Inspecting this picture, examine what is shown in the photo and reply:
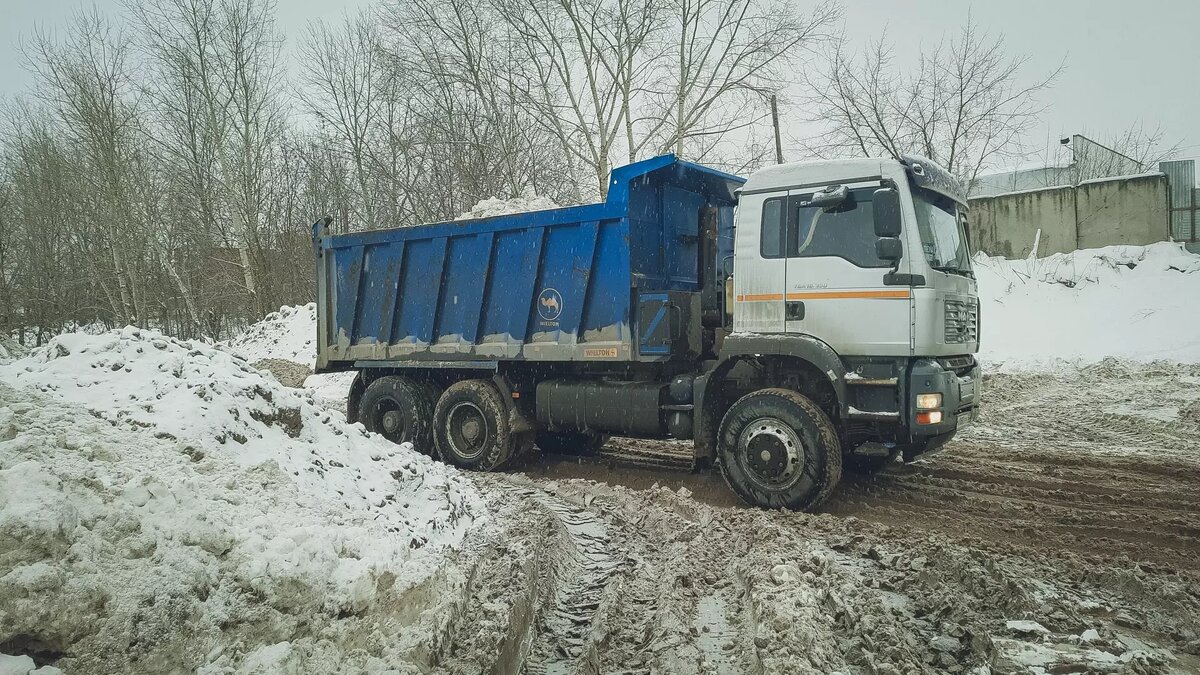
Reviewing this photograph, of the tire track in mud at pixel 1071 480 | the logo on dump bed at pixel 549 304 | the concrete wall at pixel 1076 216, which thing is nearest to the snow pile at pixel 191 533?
the logo on dump bed at pixel 549 304

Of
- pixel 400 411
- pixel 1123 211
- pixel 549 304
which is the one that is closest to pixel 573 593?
pixel 549 304

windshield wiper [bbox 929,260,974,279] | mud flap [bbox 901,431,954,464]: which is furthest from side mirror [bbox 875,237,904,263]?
mud flap [bbox 901,431,954,464]

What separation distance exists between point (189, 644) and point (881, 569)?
403cm

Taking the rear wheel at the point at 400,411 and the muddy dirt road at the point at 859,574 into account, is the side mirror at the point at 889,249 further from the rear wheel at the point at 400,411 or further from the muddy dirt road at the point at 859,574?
the rear wheel at the point at 400,411

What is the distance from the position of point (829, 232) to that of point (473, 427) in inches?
188

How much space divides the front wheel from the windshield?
1.66m

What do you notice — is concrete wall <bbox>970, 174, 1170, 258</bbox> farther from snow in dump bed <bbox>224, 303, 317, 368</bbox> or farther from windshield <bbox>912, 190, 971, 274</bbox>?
snow in dump bed <bbox>224, 303, 317, 368</bbox>

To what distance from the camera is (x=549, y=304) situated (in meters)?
7.98

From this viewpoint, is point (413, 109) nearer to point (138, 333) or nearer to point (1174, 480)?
point (138, 333)

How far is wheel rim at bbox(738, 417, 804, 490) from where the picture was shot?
20.3ft

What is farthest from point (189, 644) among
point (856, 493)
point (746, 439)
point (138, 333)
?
point (856, 493)

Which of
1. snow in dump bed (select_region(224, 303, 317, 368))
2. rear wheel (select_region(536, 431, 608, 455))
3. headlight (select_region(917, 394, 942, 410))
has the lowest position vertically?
rear wheel (select_region(536, 431, 608, 455))

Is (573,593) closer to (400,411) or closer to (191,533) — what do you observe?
(191,533)

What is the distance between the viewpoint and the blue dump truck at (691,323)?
599 cm
